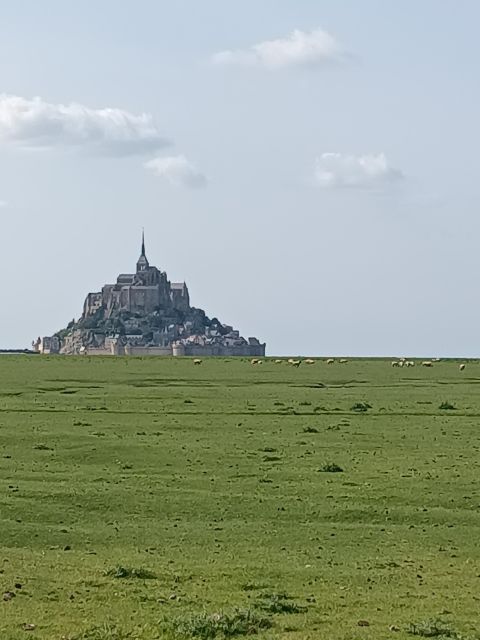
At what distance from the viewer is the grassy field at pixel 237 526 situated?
1059cm

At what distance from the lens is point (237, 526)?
1522 cm

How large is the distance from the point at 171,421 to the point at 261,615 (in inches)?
755

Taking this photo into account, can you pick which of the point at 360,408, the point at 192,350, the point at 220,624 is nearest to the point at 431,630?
the point at 220,624

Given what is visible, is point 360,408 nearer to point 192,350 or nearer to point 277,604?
point 277,604

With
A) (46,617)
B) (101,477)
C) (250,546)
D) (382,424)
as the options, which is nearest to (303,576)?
(250,546)

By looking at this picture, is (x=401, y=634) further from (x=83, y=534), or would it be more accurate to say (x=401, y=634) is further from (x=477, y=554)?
(x=83, y=534)

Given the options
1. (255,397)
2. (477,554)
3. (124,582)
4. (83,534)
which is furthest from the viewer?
(255,397)

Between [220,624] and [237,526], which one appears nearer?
[220,624]

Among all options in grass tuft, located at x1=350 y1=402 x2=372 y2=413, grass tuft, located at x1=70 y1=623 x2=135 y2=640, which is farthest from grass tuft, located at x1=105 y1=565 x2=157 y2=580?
grass tuft, located at x1=350 y1=402 x2=372 y2=413

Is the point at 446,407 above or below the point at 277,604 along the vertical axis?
above

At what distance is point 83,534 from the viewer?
1462 cm

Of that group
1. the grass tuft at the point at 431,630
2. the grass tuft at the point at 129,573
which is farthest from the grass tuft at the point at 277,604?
the grass tuft at the point at 129,573

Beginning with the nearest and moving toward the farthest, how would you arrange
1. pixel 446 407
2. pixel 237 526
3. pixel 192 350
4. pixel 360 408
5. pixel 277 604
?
pixel 277 604 < pixel 237 526 < pixel 360 408 < pixel 446 407 < pixel 192 350

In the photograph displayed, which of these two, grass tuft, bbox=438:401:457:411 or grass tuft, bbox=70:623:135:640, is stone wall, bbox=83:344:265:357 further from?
grass tuft, bbox=70:623:135:640
